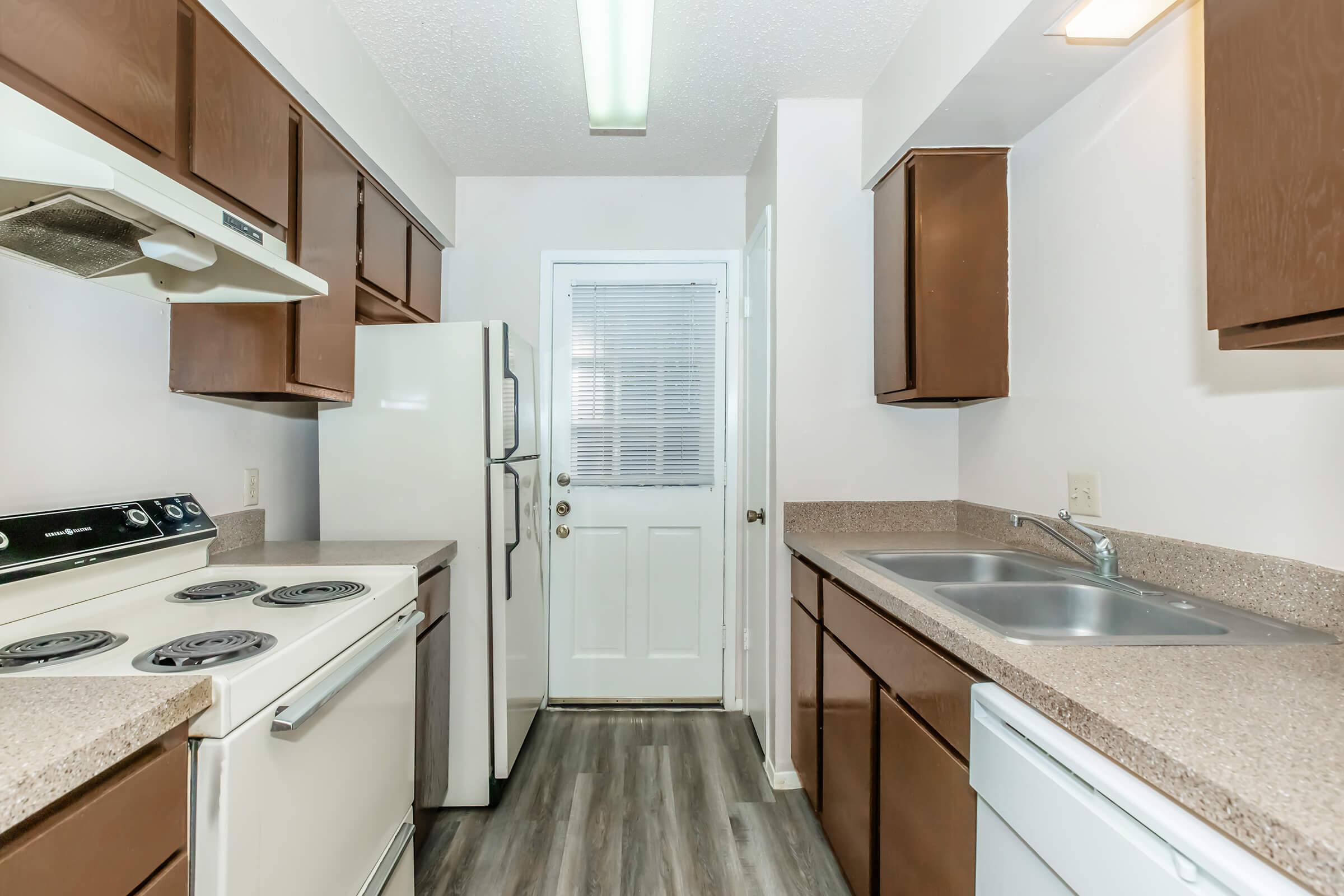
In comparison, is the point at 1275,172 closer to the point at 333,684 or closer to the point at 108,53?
the point at 333,684

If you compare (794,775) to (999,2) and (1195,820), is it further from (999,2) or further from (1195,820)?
(999,2)

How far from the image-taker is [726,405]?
9.09 feet

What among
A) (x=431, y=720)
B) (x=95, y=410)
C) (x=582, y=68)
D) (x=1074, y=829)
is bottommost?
(x=431, y=720)

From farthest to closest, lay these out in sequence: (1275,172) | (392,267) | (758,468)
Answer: (758,468) < (392,267) < (1275,172)

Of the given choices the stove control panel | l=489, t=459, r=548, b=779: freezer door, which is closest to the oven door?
the stove control panel

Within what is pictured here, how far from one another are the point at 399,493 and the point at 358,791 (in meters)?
0.99

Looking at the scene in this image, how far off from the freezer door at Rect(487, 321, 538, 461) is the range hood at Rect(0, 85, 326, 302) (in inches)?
27.7

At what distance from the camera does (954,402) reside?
82.0 inches

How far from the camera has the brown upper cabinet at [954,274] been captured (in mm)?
1866

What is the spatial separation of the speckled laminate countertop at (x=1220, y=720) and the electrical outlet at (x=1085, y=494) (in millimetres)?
615

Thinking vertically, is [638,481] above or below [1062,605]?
above

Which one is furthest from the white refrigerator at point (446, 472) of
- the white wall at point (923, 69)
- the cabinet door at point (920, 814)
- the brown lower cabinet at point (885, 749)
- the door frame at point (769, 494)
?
the white wall at point (923, 69)

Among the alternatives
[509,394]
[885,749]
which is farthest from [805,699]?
[509,394]

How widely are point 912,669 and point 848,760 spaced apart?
527mm
